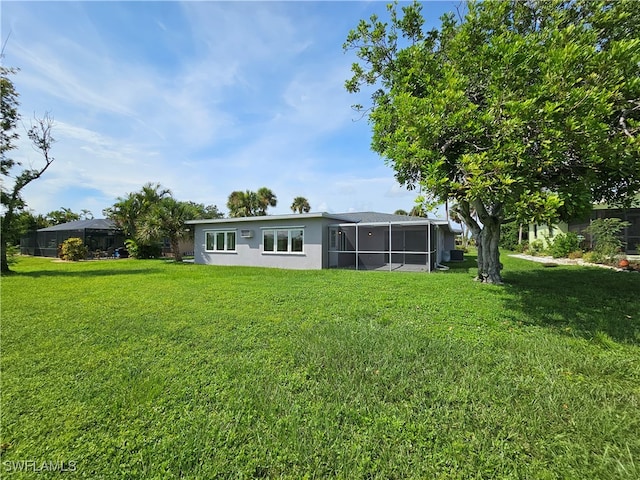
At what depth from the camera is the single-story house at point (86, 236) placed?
24531 mm

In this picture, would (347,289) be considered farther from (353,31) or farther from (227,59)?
(227,59)

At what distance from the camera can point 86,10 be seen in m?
6.43

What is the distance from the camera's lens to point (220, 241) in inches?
711

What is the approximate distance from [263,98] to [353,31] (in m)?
3.84

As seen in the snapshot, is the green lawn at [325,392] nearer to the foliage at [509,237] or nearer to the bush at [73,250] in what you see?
the bush at [73,250]

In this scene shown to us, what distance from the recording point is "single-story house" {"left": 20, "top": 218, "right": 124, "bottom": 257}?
80.5ft

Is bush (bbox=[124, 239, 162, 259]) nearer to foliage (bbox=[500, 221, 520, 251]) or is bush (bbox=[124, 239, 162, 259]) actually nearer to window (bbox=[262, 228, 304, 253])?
window (bbox=[262, 228, 304, 253])

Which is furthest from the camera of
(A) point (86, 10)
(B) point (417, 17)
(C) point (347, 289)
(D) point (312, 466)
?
(C) point (347, 289)

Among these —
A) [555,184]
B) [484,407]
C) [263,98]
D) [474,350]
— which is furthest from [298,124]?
[484,407]

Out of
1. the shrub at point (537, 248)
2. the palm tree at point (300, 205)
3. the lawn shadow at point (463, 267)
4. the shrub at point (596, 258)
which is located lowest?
the lawn shadow at point (463, 267)

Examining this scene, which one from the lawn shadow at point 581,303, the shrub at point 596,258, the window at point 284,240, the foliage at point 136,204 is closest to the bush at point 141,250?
the foliage at point 136,204

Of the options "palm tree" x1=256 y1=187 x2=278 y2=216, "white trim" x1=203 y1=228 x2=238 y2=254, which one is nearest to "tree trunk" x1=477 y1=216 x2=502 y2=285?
"white trim" x1=203 y1=228 x2=238 y2=254

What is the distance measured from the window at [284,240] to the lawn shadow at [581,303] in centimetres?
920

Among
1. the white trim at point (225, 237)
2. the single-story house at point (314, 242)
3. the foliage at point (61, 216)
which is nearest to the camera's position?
the single-story house at point (314, 242)
